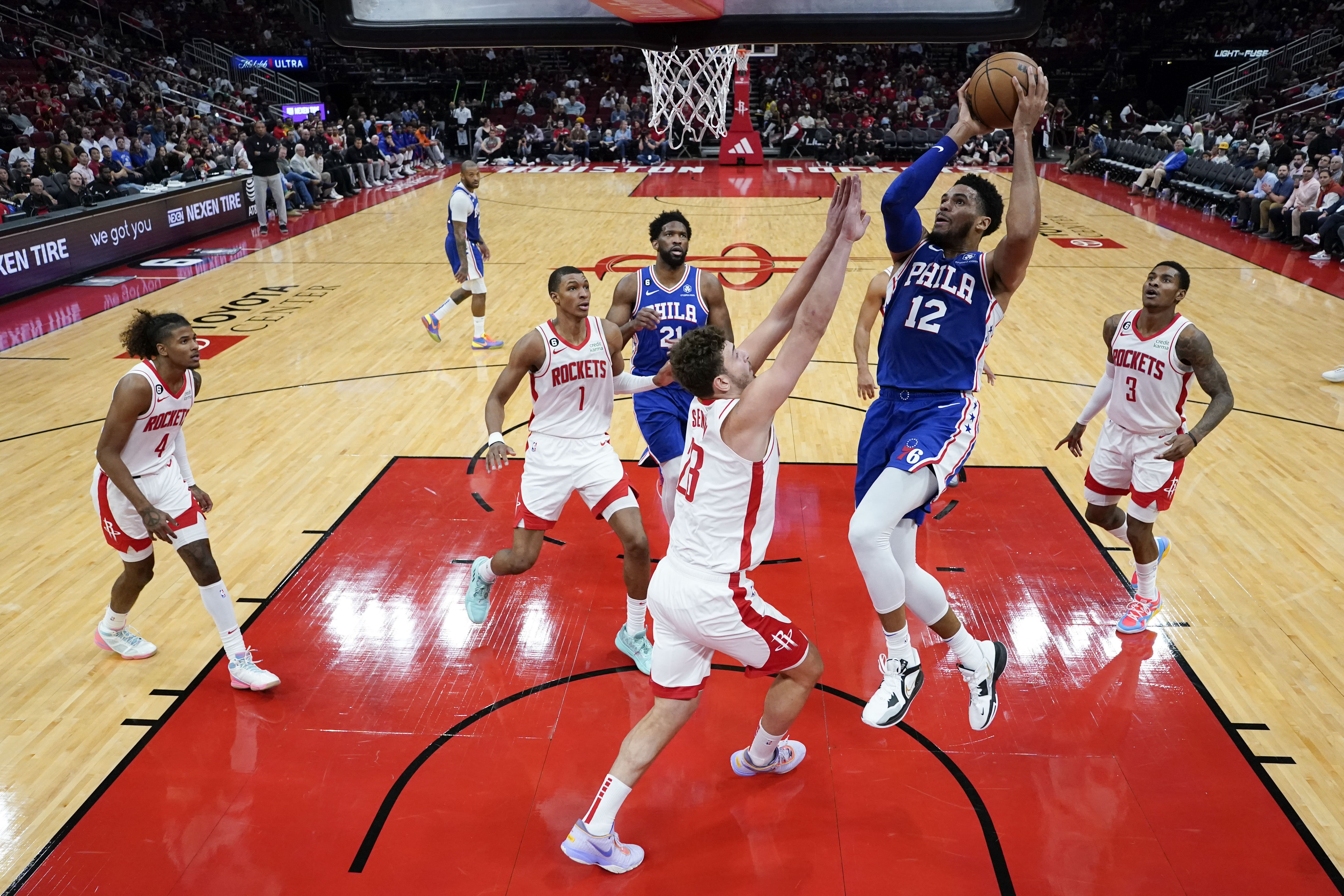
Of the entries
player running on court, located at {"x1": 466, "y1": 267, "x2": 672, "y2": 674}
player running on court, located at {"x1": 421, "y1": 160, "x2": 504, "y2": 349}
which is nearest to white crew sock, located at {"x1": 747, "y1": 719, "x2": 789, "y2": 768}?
player running on court, located at {"x1": 466, "y1": 267, "x2": 672, "y2": 674}

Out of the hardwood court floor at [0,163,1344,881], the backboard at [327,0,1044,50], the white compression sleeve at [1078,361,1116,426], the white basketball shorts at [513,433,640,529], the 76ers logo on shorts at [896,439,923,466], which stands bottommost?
the hardwood court floor at [0,163,1344,881]

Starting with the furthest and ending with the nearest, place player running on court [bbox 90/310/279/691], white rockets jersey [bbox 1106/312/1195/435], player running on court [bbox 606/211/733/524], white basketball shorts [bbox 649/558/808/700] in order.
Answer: player running on court [bbox 606/211/733/524] → white rockets jersey [bbox 1106/312/1195/435] → player running on court [bbox 90/310/279/691] → white basketball shorts [bbox 649/558/808/700]

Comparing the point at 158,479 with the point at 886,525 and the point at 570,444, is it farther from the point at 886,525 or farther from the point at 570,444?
the point at 886,525

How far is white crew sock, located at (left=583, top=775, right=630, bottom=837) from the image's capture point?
3416 millimetres

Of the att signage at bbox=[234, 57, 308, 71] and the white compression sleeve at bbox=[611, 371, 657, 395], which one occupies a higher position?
the att signage at bbox=[234, 57, 308, 71]

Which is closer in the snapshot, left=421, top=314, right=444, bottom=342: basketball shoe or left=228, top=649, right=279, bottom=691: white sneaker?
left=228, top=649, right=279, bottom=691: white sneaker

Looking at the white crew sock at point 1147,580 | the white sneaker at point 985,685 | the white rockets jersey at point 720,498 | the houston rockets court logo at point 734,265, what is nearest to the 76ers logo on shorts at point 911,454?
the white rockets jersey at point 720,498

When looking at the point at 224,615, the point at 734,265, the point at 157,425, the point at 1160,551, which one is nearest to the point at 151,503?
the point at 157,425

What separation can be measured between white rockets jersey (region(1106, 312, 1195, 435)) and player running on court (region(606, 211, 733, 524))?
1976 mm

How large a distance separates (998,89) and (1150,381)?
1.95 metres

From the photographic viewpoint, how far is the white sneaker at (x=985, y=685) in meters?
4.05

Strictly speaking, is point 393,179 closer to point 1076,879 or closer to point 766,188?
point 766,188

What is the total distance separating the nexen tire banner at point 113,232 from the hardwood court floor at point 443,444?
1.47 metres

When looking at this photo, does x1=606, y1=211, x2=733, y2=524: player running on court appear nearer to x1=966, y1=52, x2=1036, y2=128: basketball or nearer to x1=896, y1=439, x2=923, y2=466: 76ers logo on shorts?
x1=896, y1=439, x2=923, y2=466: 76ers logo on shorts
